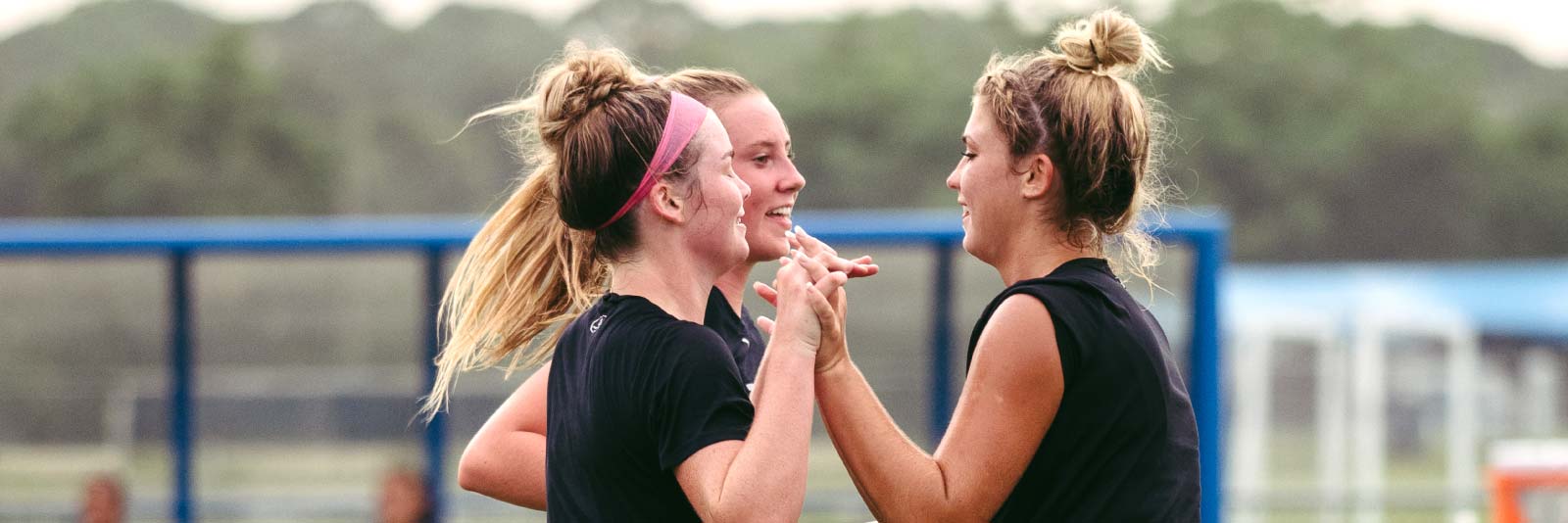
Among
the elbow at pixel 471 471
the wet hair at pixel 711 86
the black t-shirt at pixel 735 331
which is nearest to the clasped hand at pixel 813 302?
the black t-shirt at pixel 735 331

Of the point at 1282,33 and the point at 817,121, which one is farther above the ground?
the point at 1282,33

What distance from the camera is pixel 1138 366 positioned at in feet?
7.81

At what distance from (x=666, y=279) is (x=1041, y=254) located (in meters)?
0.59

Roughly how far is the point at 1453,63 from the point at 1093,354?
50804 millimetres

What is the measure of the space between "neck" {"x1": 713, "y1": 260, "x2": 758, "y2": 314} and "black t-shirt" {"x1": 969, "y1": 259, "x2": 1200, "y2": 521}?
2.66 ft

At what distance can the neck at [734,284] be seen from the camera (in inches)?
123

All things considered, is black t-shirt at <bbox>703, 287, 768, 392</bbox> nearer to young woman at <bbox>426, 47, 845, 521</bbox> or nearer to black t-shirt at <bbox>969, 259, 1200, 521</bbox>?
young woman at <bbox>426, 47, 845, 521</bbox>

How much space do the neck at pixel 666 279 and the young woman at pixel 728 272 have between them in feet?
1.28

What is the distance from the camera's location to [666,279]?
2514mm

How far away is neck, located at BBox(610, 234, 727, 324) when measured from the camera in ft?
8.20

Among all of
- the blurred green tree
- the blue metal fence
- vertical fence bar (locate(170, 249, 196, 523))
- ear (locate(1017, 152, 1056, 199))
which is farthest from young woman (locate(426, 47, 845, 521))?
the blurred green tree

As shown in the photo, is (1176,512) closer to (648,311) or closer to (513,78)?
(648,311)

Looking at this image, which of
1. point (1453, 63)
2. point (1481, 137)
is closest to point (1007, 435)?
point (1481, 137)

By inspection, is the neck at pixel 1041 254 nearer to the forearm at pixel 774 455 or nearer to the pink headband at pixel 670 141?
the forearm at pixel 774 455
